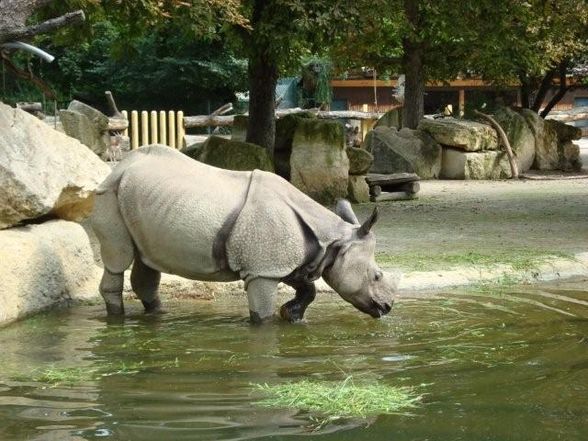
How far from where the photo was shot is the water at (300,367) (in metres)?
4.91

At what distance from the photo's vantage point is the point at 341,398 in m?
5.36

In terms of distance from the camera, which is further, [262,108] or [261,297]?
[262,108]

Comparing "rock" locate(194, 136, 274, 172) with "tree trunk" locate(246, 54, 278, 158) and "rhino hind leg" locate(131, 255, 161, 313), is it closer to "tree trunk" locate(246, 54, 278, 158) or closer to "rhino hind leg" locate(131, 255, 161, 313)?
"tree trunk" locate(246, 54, 278, 158)

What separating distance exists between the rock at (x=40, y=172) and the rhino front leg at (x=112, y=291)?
0.87 m

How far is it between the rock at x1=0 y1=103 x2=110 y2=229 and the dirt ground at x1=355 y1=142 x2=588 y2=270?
9.24 feet

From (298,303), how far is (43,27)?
9.15 feet

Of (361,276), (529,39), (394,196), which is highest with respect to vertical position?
(529,39)

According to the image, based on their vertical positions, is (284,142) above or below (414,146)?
above

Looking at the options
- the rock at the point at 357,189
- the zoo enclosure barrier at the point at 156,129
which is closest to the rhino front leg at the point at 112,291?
the rock at the point at 357,189

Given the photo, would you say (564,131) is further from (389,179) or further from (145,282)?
(145,282)

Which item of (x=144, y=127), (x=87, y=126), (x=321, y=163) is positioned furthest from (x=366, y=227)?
(x=144, y=127)

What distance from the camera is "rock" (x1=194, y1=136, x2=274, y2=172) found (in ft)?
52.9

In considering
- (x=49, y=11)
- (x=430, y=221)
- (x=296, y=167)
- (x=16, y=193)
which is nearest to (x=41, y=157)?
(x=16, y=193)

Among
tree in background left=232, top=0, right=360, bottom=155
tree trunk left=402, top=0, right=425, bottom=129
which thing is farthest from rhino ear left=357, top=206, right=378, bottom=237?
tree trunk left=402, top=0, right=425, bottom=129
